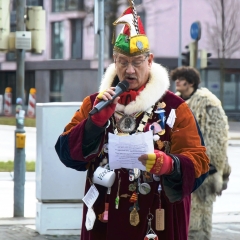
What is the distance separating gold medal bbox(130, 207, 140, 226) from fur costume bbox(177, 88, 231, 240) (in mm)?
2780

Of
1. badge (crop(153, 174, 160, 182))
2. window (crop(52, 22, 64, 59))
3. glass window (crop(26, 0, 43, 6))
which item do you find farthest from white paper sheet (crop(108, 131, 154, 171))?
glass window (crop(26, 0, 43, 6))

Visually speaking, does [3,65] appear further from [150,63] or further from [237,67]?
[150,63]

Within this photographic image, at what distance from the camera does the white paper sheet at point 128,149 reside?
3.54 metres

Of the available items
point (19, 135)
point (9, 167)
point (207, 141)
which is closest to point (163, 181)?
point (207, 141)

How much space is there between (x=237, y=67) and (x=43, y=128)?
107ft

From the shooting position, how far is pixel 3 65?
4656cm

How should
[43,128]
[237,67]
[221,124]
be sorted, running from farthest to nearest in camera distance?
1. [237,67]
2. [43,128]
3. [221,124]

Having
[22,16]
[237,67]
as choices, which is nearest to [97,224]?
[22,16]

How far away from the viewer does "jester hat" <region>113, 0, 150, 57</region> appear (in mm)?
3739

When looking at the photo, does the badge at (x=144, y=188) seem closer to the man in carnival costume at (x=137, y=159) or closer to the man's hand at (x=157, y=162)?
the man in carnival costume at (x=137, y=159)

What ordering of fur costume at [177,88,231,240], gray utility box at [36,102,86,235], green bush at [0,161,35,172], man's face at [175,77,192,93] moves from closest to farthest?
fur costume at [177,88,231,240], man's face at [175,77,192,93], gray utility box at [36,102,86,235], green bush at [0,161,35,172]

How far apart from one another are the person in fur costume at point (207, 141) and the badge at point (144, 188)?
2.75 m

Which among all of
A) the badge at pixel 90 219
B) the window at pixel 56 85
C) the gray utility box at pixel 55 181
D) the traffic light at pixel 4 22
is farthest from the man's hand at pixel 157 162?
the window at pixel 56 85

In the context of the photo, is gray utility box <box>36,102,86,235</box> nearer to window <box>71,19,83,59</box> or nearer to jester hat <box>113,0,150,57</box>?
jester hat <box>113,0,150,57</box>
